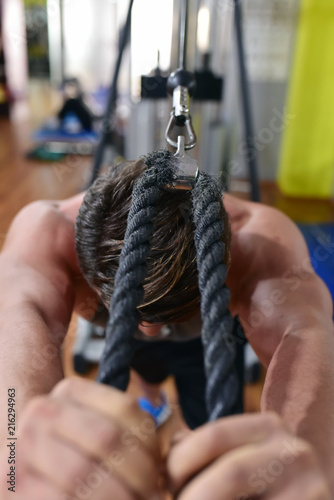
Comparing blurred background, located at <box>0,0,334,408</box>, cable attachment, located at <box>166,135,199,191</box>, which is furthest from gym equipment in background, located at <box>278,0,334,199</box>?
cable attachment, located at <box>166,135,199,191</box>

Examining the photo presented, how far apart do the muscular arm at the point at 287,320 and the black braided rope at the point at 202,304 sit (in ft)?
0.67

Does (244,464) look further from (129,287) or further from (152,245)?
(152,245)

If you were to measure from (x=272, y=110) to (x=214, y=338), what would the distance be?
279 centimetres

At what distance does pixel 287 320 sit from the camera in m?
0.69

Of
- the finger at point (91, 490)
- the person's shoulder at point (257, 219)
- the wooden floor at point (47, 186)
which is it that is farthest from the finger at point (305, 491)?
the wooden floor at point (47, 186)

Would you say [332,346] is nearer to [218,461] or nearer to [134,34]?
[218,461]

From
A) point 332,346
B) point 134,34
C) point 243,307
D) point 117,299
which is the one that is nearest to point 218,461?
point 117,299

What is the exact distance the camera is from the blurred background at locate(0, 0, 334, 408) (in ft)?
4.58

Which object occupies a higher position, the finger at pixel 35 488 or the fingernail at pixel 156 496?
the finger at pixel 35 488

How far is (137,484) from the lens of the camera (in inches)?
11.6

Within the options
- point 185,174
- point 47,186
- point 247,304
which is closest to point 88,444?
point 185,174

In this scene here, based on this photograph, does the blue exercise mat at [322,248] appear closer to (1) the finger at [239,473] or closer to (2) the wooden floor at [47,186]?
(2) the wooden floor at [47,186]

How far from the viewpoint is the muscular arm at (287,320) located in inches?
19.9

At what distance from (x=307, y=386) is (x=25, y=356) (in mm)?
367
